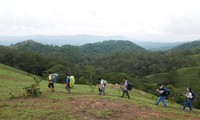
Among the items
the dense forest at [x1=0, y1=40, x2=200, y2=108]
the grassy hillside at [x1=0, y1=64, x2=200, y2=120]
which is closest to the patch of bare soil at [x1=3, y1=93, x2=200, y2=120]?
the grassy hillside at [x1=0, y1=64, x2=200, y2=120]

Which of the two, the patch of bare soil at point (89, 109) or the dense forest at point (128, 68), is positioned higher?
the dense forest at point (128, 68)

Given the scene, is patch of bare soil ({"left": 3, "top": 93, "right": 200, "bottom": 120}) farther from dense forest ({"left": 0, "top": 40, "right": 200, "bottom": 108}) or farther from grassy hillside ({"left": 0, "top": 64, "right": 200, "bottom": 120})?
dense forest ({"left": 0, "top": 40, "right": 200, "bottom": 108})

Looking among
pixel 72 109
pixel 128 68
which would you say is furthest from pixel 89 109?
pixel 128 68

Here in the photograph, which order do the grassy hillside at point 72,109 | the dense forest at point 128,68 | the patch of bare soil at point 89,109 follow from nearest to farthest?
the grassy hillside at point 72,109
the patch of bare soil at point 89,109
the dense forest at point 128,68

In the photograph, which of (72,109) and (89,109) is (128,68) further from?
(72,109)

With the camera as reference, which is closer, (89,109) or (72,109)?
(72,109)

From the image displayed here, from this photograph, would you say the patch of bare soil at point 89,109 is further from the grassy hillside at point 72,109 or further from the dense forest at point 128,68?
the dense forest at point 128,68

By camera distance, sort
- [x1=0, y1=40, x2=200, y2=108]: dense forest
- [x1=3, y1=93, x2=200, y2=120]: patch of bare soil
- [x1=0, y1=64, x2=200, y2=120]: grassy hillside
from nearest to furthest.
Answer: [x1=0, y1=64, x2=200, y2=120]: grassy hillside, [x1=3, y1=93, x2=200, y2=120]: patch of bare soil, [x1=0, y1=40, x2=200, y2=108]: dense forest

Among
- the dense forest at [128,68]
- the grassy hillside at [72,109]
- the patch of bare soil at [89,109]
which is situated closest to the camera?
the grassy hillside at [72,109]

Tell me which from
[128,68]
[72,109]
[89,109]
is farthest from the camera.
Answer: [128,68]

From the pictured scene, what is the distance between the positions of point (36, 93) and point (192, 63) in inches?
5319

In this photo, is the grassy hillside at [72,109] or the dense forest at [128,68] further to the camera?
the dense forest at [128,68]

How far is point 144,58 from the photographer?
529ft

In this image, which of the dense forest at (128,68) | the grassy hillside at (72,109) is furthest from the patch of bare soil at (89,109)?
the dense forest at (128,68)
